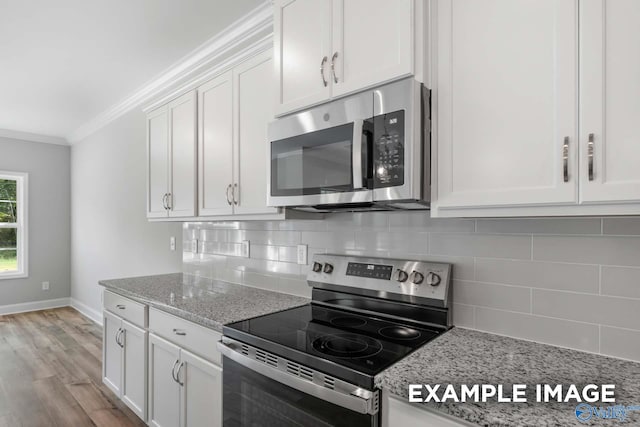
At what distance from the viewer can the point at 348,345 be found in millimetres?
1334

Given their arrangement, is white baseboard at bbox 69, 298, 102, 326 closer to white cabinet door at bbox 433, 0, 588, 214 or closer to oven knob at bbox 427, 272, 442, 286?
oven knob at bbox 427, 272, 442, 286

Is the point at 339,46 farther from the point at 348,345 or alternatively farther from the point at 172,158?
the point at 172,158

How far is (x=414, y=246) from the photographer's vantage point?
5.38 feet

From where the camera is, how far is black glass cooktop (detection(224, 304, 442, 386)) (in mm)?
1147

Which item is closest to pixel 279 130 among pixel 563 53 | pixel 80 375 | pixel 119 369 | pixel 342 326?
pixel 342 326

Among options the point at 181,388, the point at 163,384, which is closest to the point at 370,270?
the point at 181,388

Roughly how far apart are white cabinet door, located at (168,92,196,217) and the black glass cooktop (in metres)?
1.10

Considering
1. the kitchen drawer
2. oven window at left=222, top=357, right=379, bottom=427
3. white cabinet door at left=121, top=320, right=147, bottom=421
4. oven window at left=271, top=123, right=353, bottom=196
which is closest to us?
oven window at left=222, top=357, right=379, bottom=427

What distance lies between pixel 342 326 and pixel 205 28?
2.14 m

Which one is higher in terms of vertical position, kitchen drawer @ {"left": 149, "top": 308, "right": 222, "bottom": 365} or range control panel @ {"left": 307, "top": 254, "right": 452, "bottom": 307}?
range control panel @ {"left": 307, "top": 254, "right": 452, "bottom": 307}

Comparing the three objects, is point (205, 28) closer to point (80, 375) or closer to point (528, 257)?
point (528, 257)

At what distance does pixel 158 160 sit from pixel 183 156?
1.25 feet

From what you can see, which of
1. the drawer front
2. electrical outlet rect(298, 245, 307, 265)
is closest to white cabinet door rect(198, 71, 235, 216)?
electrical outlet rect(298, 245, 307, 265)

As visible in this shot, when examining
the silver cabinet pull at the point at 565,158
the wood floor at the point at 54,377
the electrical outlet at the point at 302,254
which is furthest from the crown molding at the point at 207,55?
the wood floor at the point at 54,377
